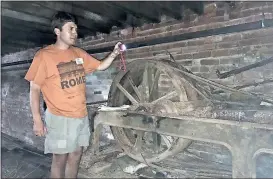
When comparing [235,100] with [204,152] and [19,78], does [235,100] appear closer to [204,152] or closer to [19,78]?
[204,152]

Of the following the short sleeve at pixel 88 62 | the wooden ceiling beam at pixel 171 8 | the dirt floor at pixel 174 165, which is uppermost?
the wooden ceiling beam at pixel 171 8

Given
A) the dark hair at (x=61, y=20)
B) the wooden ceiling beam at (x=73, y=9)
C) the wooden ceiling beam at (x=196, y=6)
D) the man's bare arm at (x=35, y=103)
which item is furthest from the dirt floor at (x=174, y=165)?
the wooden ceiling beam at (x=73, y=9)

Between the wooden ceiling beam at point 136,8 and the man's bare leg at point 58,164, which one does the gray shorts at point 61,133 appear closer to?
the man's bare leg at point 58,164

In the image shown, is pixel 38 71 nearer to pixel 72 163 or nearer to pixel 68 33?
pixel 68 33

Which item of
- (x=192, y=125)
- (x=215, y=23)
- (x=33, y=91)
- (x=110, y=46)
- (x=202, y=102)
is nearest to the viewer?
(x=192, y=125)

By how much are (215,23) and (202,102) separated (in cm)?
113

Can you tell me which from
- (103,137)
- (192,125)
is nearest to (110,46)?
(103,137)

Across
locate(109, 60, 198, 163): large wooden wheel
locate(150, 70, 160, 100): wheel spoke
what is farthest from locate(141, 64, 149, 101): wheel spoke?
locate(150, 70, 160, 100): wheel spoke

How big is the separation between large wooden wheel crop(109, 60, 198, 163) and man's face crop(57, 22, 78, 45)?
0.82 m

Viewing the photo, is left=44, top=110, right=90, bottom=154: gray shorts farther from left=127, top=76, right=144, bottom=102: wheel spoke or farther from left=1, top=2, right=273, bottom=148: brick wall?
left=1, top=2, right=273, bottom=148: brick wall

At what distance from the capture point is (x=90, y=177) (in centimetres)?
304

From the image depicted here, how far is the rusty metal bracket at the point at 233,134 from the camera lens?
1.71 metres

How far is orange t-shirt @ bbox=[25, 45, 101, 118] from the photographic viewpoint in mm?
2338

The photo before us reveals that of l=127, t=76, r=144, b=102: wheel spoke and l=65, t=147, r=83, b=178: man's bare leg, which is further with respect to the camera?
l=127, t=76, r=144, b=102: wheel spoke
